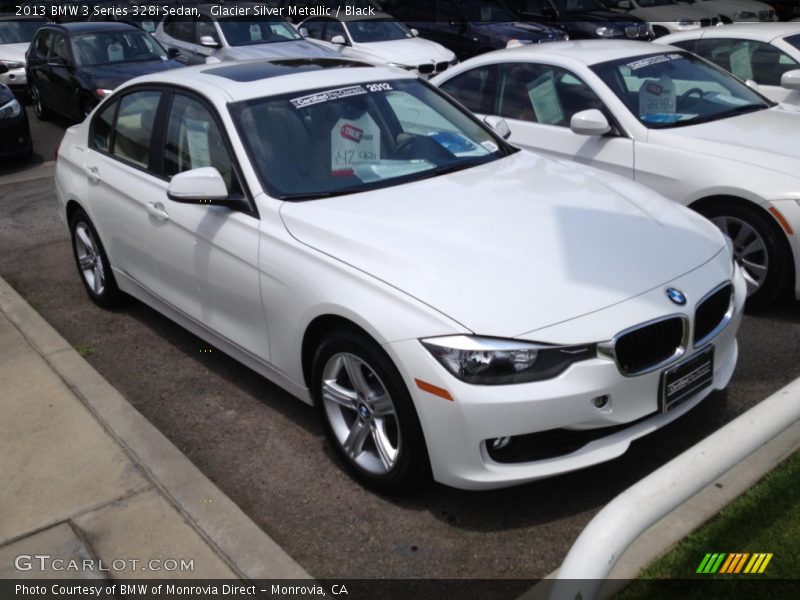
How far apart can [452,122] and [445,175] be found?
2.12 ft

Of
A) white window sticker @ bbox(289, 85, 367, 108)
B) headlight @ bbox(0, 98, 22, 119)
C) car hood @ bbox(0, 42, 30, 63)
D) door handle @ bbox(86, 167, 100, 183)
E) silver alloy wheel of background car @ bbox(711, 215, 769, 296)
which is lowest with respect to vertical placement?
car hood @ bbox(0, 42, 30, 63)

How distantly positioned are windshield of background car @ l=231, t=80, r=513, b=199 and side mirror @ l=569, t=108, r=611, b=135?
1.15m

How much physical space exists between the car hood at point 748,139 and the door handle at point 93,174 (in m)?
3.56

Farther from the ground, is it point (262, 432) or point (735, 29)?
point (735, 29)

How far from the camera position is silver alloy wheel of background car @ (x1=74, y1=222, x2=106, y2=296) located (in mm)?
6227

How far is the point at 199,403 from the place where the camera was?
5.02m

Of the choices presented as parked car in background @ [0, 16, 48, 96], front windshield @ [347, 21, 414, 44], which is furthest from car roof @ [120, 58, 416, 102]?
parked car in background @ [0, 16, 48, 96]

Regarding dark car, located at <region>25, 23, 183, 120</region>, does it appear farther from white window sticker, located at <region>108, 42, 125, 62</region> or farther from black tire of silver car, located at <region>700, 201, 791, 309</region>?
black tire of silver car, located at <region>700, 201, 791, 309</region>

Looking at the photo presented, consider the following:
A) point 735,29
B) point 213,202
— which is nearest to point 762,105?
point 735,29

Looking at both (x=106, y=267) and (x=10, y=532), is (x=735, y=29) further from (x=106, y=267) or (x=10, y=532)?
(x=10, y=532)

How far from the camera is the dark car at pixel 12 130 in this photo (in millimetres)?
11133

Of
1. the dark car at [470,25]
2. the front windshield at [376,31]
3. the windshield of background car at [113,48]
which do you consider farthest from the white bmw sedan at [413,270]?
the dark car at [470,25]

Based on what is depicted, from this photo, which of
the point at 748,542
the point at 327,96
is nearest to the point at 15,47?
the point at 327,96

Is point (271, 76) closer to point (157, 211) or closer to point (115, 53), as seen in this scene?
point (157, 211)
